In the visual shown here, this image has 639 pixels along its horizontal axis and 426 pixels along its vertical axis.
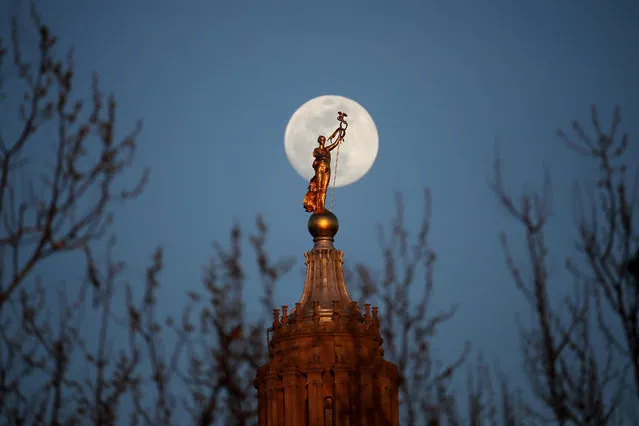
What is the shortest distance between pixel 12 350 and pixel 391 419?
122 ft

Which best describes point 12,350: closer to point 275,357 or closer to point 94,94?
point 94,94

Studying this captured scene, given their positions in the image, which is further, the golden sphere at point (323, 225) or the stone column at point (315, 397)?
the golden sphere at point (323, 225)

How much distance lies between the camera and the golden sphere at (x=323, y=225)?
67.9 metres

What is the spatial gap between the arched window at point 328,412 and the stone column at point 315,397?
1.06 feet

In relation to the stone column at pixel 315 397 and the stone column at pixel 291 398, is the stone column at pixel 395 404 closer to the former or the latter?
the stone column at pixel 315 397

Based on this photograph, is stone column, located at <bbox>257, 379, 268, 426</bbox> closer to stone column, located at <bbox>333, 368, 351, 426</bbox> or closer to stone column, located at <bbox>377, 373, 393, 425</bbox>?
stone column, located at <bbox>333, 368, 351, 426</bbox>

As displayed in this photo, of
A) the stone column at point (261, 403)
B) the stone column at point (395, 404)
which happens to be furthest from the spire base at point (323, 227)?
the stone column at point (395, 404)

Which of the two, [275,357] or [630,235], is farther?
[275,357]

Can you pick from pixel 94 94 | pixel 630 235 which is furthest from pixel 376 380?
pixel 94 94

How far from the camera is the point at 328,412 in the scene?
62500mm

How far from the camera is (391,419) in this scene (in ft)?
208

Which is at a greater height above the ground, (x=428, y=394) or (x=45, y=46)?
(x=45, y=46)

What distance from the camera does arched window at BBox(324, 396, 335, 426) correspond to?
6194 cm

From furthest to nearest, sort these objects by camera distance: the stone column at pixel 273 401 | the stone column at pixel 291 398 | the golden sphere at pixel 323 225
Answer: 1. the golden sphere at pixel 323 225
2. the stone column at pixel 273 401
3. the stone column at pixel 291 398
